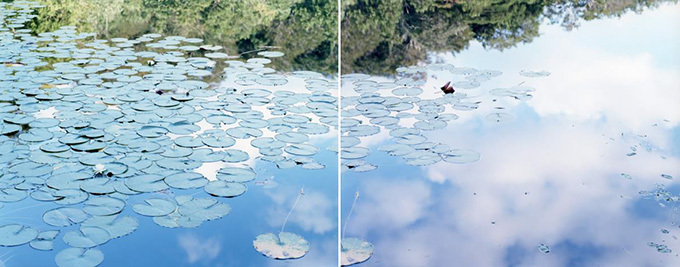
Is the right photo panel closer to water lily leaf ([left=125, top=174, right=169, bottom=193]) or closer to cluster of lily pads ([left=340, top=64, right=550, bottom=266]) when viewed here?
cluster of lily pads ([left=340, top=64, right=550, bottom=266])

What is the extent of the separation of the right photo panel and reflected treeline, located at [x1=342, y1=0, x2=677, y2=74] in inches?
0.7

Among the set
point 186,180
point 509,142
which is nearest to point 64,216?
point 186,180

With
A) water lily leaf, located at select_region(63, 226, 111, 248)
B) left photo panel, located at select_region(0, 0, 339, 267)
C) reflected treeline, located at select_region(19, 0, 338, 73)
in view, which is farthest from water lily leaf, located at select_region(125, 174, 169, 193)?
reflected treeline, located at select_region(19, 0, 338, 73)

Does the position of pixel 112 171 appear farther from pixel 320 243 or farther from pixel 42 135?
pixel 320 243

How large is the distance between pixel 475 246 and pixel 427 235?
0.44 feet

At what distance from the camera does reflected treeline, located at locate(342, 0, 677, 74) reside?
3.59 meters

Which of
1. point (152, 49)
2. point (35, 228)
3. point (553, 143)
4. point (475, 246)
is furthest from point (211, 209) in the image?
point (152, 49)

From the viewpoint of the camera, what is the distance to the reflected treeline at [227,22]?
12.5 ft

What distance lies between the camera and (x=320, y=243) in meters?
1.85

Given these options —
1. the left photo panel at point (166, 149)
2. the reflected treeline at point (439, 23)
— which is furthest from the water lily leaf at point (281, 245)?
the reflected treeline at point (439, 23)

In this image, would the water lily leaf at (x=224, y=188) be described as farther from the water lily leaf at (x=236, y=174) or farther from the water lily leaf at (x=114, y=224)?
the water lily leaf at (x=114, y=224)

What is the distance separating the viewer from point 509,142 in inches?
102

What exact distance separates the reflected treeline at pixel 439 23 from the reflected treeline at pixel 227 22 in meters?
0.17

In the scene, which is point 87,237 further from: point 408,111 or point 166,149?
point 408,111
